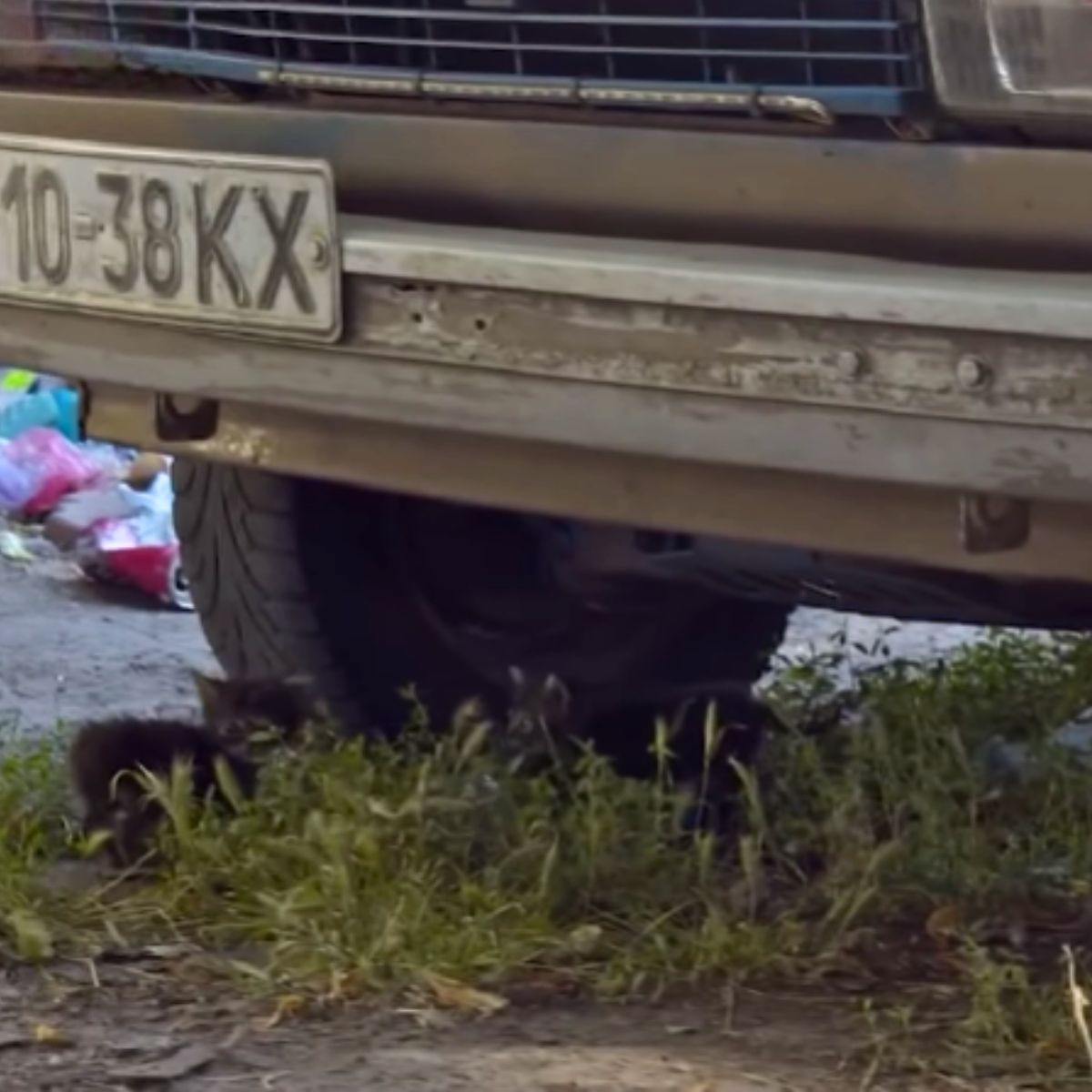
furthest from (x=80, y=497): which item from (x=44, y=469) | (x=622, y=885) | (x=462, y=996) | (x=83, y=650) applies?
(x=462, y=996)

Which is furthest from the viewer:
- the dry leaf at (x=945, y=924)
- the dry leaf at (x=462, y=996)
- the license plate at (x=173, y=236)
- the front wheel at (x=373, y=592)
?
the front wheel at (x=373, y=592)

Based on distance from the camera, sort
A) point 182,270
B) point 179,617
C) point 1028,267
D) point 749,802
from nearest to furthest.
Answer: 1. point 1028,267
2. point 182,270
3. point 749,802
4. point 179,617

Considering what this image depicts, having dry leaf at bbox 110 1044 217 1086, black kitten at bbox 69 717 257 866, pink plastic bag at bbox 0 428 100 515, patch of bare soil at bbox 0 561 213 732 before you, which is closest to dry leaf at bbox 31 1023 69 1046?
dry leaf at bbox 110 1044 217 1086

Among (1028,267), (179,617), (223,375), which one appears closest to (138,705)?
(179,617)

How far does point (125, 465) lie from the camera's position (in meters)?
6.92

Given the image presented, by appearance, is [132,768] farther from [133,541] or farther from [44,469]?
[44,469]

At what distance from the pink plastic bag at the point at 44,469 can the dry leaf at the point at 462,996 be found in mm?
3886

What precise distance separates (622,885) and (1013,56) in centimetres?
120

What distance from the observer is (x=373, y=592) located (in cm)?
378

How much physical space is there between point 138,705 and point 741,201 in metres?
2.43

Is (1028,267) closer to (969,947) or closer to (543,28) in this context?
(543,28)

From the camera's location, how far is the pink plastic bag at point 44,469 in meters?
6.79

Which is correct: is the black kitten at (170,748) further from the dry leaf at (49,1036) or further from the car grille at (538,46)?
the car grille at (538,46)

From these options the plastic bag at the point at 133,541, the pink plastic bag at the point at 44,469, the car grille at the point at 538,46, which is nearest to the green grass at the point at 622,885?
the car grille at the point at 538,46
